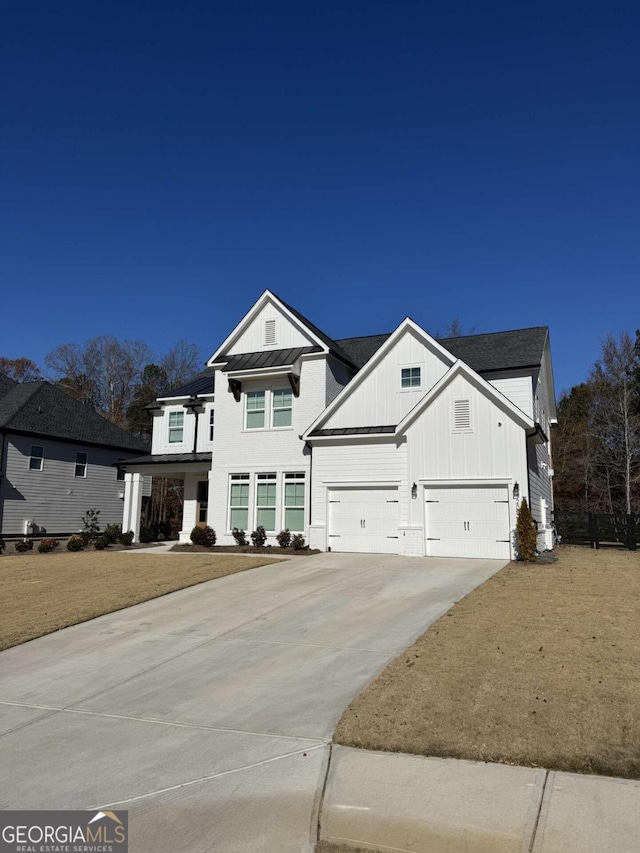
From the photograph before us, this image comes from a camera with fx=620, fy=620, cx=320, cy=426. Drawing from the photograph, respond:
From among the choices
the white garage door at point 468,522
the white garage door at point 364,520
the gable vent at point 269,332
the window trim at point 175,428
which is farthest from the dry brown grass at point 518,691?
the window trim at point 175,428

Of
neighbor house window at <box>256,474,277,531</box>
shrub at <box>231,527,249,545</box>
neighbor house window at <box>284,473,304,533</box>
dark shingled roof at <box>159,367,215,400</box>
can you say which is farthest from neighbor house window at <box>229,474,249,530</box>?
dark shingled roof at <box>159,367,215,400</box>

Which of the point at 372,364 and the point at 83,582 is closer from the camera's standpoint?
the point at 83,582

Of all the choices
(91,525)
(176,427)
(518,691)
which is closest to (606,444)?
(176,427)

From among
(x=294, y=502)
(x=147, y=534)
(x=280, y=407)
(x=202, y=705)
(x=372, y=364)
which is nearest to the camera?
(x=202, y=705)

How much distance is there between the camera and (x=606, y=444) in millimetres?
37875

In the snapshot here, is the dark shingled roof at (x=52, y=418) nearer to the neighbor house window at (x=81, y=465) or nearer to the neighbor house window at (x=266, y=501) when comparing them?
the neighbor house window at (x=81, y=465)

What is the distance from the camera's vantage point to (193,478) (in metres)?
26.5

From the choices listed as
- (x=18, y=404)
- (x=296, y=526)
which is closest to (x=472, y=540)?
(x=296, y=526)

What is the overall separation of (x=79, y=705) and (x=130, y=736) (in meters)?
1.35

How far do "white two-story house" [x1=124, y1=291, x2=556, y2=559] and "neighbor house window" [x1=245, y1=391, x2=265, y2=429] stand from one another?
1.6 inches

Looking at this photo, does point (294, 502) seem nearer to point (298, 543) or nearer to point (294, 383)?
point (298, 543)

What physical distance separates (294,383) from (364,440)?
3.93 meters

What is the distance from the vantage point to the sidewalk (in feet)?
13.4

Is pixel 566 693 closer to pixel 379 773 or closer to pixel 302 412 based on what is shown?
pixel 379 773
